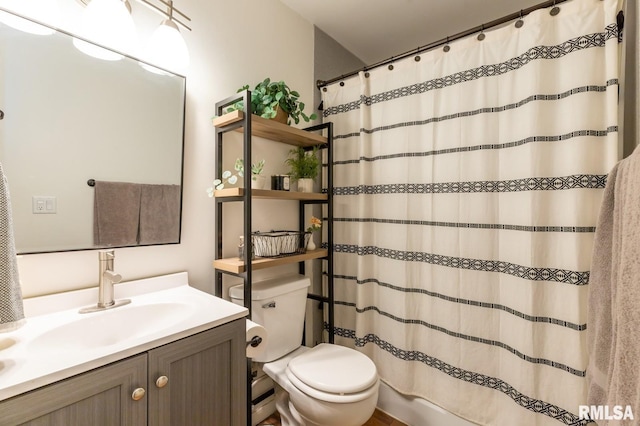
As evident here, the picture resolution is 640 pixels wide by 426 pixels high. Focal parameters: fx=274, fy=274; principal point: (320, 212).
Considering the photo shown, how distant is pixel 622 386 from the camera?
0.61 meters

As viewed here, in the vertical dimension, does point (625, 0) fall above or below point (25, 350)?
above

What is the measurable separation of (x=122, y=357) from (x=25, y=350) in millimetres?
264

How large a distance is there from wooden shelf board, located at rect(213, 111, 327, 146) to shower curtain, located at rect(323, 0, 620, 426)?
30cm

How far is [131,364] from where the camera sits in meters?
0.71

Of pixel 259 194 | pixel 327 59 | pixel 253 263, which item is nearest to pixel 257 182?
pixel 259 194

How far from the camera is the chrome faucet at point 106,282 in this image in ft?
3.22

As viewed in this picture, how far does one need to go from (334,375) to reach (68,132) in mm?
1431

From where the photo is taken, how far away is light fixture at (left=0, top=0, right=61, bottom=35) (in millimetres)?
882

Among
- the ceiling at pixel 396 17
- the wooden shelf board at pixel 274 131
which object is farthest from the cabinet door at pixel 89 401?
the ceiling at pixel 396 17

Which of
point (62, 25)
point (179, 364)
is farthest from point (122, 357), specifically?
point (62, 25)

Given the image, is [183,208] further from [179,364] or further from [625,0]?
[625,0]

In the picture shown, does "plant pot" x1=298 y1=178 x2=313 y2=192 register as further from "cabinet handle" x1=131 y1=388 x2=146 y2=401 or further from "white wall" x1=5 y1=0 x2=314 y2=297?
"cabinet handle" x1=131 y1=388 x2=146 y2=401

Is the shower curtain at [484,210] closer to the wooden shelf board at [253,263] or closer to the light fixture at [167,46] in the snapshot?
the wooden shelf board at [253,263]

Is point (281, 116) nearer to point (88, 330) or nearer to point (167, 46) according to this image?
point (167, 46)
